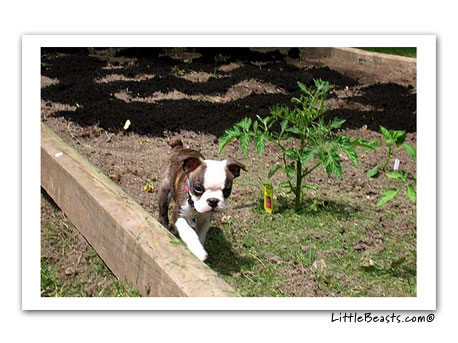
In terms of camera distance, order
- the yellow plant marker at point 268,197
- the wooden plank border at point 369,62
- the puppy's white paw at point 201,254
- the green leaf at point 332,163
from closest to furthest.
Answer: the puppy's white paw at point 201,254 < the green leaf at point 332,163 < the yellow plant marker at point 268,197 < the wooden plank border at point 369,62

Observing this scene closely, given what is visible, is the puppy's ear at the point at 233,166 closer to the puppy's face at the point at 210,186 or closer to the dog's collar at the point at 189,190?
the puppy's face at the point at 210,186

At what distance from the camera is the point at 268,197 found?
16.9 ft

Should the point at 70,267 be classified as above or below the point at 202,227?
below

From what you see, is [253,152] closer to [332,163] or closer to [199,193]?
[332,163]

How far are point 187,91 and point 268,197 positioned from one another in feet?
11.4

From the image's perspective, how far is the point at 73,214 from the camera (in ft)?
16.6

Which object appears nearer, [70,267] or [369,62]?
[70,267]

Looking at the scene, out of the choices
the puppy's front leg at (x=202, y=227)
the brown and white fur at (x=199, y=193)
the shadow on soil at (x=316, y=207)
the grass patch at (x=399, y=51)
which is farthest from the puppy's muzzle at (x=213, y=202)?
the grass patch at (x=399, y=51)

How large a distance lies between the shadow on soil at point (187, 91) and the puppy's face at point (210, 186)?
98.6 inches

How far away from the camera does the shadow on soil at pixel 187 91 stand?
714cm

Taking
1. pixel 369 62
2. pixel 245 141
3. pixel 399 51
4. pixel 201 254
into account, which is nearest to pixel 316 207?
pixel 245 141
